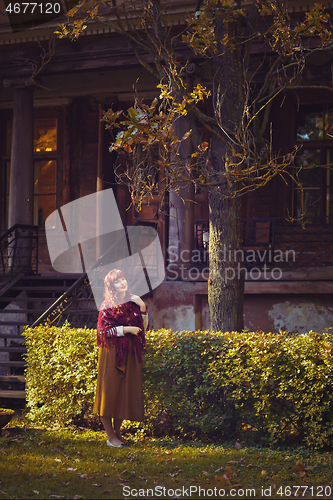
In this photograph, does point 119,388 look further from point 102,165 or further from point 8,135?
point 8,135

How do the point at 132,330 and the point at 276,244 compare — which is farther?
the point at 276,244

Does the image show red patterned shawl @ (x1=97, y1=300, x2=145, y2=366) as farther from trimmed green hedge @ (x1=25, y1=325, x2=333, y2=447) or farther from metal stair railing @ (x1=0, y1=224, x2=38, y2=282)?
metal stair railing @ (x1=0, y1=224, x2=38, y2=282)

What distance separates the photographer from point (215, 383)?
219 inches

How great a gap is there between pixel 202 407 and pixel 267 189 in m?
6.31

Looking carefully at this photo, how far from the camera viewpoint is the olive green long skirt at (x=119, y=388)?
210 inches

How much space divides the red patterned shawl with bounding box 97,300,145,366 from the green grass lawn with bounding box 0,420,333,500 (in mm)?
1036

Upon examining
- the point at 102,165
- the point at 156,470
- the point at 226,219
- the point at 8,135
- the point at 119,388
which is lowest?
the point at 156,470

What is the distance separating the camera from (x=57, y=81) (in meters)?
11.3

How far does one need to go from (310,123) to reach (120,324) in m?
7.30

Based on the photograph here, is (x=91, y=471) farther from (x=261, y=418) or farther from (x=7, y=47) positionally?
(x=7, y=47)

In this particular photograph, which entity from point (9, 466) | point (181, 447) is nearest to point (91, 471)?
point (9, 466)

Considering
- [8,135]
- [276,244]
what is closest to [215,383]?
[276,244]

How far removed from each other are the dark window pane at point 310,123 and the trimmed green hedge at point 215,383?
6.40 meters

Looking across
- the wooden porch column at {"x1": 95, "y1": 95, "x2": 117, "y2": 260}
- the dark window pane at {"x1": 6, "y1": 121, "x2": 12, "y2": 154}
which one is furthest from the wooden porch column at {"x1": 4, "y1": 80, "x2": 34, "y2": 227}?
the dark window pane at {"x1": 6, "y1": 121, "x2": 12, "y2": 154}
